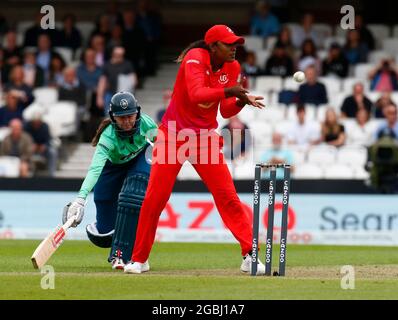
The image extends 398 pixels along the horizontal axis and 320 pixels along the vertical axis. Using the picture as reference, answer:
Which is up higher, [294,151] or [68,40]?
[68,40]

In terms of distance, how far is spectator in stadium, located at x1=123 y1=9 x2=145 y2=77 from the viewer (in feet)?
72.3

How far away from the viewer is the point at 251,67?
21.0 m

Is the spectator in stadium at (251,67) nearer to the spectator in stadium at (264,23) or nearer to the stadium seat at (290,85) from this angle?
the stadium seat at (290,85)

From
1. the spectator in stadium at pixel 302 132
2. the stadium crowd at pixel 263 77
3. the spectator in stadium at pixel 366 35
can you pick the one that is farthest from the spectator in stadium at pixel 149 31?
the spectator in stadium at pixel 302 132

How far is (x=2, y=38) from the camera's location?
76.7ft

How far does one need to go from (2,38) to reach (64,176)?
16.2 feet

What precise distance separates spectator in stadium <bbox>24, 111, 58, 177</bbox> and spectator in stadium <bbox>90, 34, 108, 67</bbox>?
8.23ft

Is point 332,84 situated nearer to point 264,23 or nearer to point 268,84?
point 268,84

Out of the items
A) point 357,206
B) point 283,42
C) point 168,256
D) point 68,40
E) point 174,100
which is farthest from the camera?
point 68,40

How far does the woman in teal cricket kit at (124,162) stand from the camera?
11.1m

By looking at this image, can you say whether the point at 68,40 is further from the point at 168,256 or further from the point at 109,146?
the point at 109,146

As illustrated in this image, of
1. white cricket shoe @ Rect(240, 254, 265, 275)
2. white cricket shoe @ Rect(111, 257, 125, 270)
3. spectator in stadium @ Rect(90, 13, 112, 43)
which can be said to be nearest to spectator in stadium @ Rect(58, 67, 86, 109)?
spectator in stadium @ Rect(90, 13, 112, 43)

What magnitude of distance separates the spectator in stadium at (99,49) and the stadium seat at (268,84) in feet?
9.34
